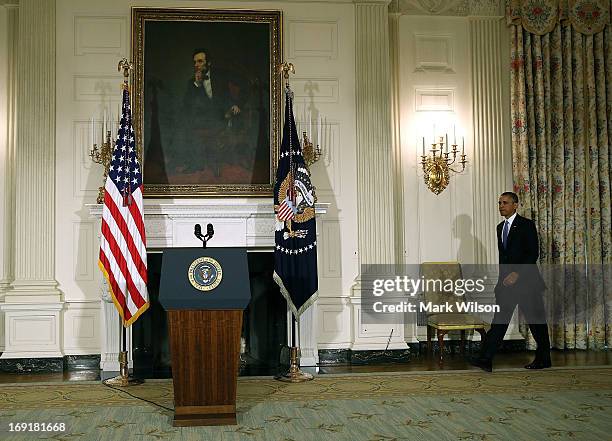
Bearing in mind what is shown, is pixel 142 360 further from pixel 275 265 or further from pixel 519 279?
pixel 519 279

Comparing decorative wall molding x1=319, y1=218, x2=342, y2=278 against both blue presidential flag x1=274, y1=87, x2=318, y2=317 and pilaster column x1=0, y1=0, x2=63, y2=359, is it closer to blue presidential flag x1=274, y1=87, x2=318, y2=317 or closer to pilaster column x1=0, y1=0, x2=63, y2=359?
blue presidential flag x1=274, y1=87, x2=318, y2=317

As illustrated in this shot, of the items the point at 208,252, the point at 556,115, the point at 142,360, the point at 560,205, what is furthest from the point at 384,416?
the point at 556,115

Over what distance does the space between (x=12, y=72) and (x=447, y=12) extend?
16.9ft

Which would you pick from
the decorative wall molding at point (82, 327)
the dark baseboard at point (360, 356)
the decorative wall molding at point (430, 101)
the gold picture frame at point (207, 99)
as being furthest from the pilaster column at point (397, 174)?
the decorative wall molding at point (82, 327)

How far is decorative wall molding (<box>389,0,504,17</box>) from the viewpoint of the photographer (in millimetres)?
8742

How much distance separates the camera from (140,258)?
7047 mm

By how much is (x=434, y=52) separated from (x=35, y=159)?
4772 mm

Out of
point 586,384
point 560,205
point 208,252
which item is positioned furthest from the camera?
point 560,205

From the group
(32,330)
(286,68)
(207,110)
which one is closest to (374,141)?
(286,68)

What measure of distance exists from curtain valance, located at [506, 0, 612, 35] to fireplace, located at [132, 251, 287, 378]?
4.18 meters

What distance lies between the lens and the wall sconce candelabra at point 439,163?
8.52 metres

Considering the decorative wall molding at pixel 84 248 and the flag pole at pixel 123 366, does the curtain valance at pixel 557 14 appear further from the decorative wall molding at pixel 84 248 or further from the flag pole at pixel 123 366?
the decorative wall molding at pixel 84 248

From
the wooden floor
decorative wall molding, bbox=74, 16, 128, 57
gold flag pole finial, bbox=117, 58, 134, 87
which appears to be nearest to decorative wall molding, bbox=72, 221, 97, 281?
the wooden floor

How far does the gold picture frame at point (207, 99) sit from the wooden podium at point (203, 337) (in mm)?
2851
